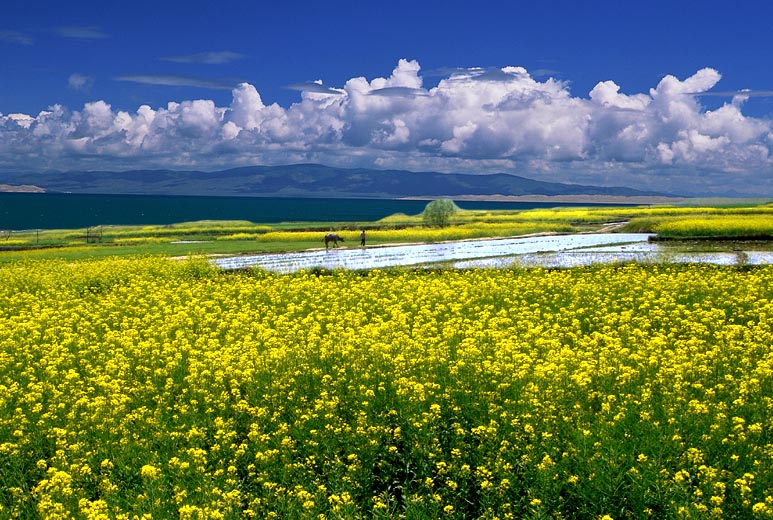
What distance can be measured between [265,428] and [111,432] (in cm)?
242

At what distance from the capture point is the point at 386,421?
11508 mm

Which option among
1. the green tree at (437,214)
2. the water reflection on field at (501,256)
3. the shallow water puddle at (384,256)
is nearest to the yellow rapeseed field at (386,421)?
the water reflection on field at (501,256)

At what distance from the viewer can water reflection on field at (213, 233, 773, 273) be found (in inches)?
1503

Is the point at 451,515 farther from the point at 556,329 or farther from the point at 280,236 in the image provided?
the point at 280,236

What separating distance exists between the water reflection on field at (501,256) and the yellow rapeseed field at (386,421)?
1930 cm

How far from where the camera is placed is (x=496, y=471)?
32.3ft

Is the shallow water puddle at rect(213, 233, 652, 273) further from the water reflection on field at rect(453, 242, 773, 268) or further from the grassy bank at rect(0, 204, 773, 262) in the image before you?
the grassy bank at rect(0, 204, 773, 262)

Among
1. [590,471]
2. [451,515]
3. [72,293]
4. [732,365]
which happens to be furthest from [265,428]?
[72,293]

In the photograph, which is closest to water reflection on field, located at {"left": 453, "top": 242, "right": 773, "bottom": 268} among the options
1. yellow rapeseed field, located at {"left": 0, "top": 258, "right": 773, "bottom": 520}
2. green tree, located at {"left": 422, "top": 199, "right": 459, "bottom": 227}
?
yellow rapeseed field, located at {"left": 0, "top": 258, "right": 773, "bottom": 520}

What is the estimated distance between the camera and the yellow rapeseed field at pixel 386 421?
9.06 metres

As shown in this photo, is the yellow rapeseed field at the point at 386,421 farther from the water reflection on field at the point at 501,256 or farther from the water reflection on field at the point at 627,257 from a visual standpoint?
the water reflection on field at the point at 501,256

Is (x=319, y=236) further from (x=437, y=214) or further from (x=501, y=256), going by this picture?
(x=501, y=256)

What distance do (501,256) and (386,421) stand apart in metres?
34.5

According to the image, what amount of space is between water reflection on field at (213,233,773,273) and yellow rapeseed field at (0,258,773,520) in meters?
19.3
